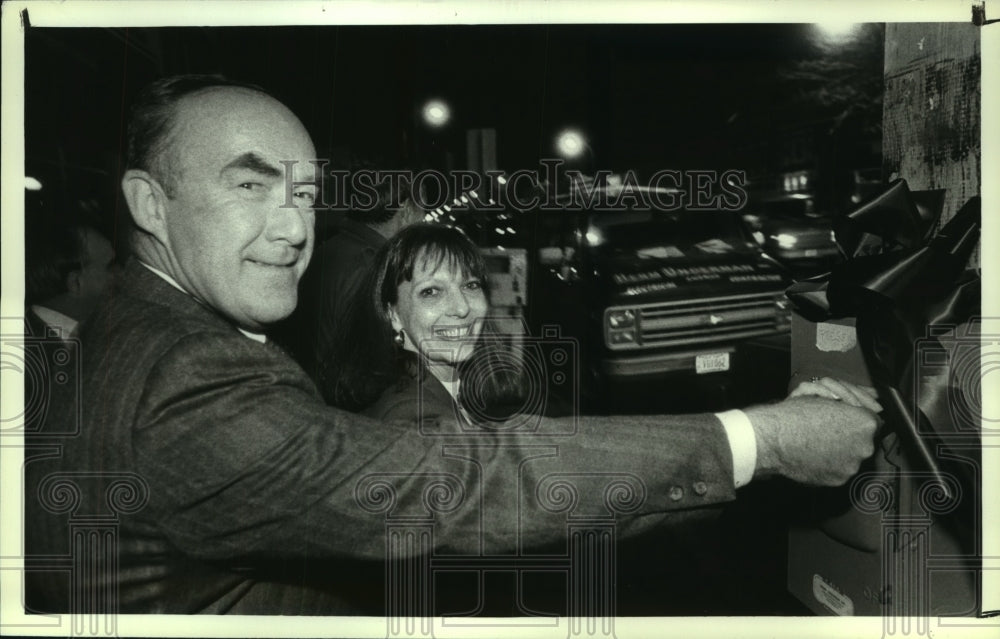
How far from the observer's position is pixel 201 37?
2.36 meters

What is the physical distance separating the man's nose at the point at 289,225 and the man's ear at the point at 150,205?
30 cm

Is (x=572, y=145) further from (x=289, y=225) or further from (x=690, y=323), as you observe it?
(x=289, y=225)

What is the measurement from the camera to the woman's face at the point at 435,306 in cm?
234

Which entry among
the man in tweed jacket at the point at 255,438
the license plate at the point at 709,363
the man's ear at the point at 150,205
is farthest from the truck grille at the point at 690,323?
the man's ear at the point at 150,205

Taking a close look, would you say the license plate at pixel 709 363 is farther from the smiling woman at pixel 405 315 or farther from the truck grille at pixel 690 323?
the smiling woman at pixel 405 315

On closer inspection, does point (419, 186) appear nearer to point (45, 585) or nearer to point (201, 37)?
point (201, 37)

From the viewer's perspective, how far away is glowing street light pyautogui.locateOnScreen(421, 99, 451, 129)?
7.63 ft

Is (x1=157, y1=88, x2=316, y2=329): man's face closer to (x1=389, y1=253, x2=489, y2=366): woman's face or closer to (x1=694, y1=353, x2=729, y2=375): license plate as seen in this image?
(x1=389, y1=253, x2=489, y2=366): woman's face

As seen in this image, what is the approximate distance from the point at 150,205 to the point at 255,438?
0.72 m

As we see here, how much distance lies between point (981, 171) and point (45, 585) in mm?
3026

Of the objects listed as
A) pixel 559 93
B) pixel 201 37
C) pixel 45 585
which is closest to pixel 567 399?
pixel 559 93

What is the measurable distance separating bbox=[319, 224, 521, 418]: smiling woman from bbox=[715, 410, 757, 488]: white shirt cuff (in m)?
0.77

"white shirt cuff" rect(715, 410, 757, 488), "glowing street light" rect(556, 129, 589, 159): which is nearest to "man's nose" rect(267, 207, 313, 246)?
"glowing street light" rect(556, 129, 589, 159)

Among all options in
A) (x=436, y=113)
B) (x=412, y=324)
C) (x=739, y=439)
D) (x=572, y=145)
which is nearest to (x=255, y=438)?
(x=412, y=324)
